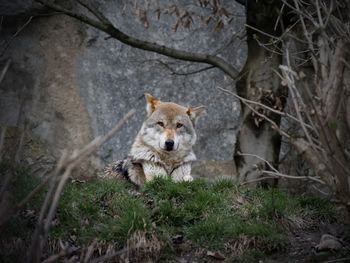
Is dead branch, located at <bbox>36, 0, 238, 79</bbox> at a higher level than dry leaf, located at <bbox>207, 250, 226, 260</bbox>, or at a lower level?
higher

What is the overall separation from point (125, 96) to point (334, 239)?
22.7ft

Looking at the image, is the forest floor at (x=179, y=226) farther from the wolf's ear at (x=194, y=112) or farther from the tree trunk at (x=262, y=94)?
the wolf's ear at (x=194, y=112)

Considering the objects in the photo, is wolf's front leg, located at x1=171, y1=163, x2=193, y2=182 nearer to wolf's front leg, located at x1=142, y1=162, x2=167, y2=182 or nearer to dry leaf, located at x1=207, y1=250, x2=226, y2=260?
wolf's front leg, located at x1=142, y1=162, x2=167, y2=182

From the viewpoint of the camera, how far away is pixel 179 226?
4551mm

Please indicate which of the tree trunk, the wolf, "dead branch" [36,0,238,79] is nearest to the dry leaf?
the wolf

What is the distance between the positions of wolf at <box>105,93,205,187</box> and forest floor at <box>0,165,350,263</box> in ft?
2.65

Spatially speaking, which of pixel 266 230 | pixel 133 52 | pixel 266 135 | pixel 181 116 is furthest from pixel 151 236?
pixel 133 52

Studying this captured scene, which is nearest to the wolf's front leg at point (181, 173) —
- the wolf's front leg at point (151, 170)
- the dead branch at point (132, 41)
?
the wolf's front leg at point (151, 170)

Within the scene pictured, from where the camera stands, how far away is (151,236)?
13.3ft

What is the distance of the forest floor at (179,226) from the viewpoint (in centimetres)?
388

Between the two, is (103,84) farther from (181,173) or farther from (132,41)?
(181,173)

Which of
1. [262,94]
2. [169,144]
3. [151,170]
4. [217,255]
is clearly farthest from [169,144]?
[217,255]

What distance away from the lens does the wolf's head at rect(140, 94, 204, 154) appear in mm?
5969

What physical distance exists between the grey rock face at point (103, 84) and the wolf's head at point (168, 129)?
129 inches
